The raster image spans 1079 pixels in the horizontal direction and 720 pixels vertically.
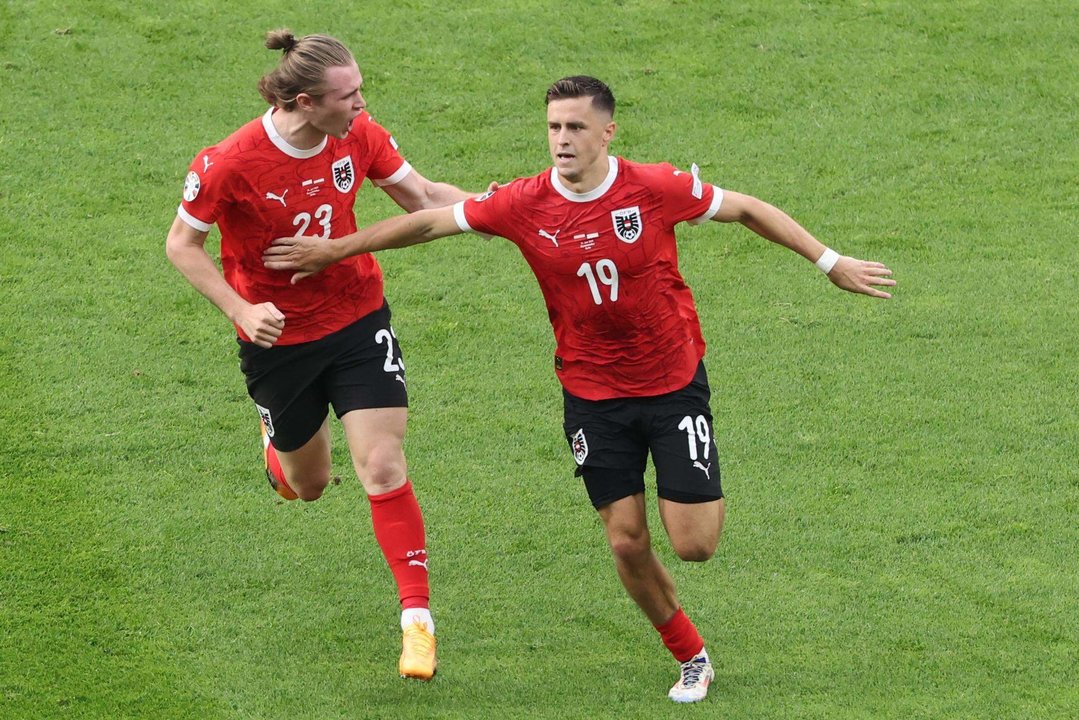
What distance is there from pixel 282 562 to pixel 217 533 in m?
0.45

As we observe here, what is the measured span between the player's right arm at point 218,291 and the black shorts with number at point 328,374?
1.36 feet

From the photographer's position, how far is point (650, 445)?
20.8ft

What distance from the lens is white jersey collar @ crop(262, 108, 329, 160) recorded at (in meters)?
6.46

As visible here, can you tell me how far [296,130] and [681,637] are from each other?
8.55ft

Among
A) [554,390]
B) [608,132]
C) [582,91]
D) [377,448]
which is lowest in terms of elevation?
[554,390]

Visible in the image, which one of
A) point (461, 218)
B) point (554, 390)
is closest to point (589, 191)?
point (461, 218)

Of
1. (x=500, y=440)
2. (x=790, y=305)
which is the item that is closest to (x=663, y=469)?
(x=500, y=440)

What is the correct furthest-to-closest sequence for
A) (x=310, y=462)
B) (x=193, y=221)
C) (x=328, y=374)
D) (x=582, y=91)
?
1. (x=310, y=462)
2. (x=328, y=374)
3. (x=193, y=221)
4. (x=582, y=91)

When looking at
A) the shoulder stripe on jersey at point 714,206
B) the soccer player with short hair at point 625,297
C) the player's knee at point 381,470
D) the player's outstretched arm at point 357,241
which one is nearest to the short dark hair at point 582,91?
the soccer player with short hair at point 625,297

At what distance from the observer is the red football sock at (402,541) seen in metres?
6.63

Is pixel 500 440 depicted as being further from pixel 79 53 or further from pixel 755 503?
pixel 79 53

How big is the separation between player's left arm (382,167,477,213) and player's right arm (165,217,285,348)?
34.7 inches

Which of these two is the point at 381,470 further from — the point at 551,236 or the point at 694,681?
the point at 694,681

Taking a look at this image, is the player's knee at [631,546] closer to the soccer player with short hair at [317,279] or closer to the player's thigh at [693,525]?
the player's thigh at [693,525]
